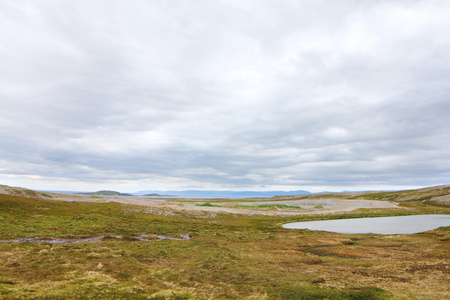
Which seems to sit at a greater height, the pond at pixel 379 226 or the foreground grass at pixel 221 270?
the foreground grass at pixel 221 270

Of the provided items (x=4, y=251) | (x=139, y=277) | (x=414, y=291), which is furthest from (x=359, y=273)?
(x=4, y=251)

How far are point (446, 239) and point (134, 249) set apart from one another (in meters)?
50.4

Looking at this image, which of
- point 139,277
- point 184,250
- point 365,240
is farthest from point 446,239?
point 139,277

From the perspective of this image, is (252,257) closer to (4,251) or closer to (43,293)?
(43,293)

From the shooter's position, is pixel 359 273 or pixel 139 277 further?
pixel 359 273

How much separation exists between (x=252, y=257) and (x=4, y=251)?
2937 cm

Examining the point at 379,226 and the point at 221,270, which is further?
the point at 379,226

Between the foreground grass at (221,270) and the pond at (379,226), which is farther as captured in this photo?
the pond at (379,226)

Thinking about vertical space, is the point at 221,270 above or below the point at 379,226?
above

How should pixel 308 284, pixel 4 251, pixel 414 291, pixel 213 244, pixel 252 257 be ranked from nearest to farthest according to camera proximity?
1. pixel 414 291
2. pixel 308 284
3. pixel 4 251
4. pixel 252 257
5. pixel 213 244

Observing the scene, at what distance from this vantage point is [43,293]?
61.1ft

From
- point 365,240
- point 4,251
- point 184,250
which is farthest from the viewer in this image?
point 365,240

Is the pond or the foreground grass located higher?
the foreground grass

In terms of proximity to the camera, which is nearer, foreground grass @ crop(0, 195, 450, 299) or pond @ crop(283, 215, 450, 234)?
foreground grass @ crop(0, 195, 450, 299)
